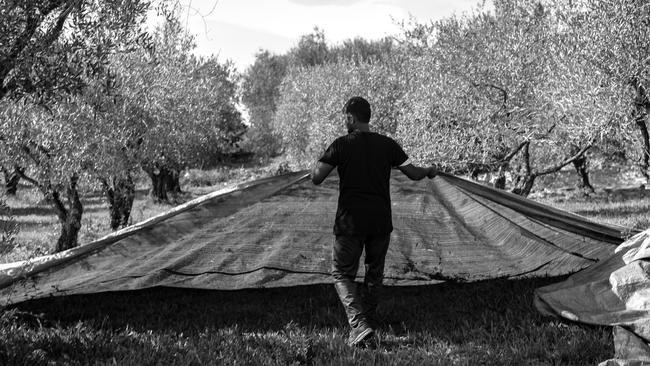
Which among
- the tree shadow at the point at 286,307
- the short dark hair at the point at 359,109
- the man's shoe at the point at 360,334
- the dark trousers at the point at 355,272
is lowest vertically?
the tree shadow at the point at 286,307

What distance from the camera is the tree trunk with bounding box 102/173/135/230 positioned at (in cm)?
1794

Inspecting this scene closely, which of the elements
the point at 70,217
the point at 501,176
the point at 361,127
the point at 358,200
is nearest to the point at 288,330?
the point at 358,200

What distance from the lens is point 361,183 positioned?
702 cm

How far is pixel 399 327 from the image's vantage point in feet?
25.6

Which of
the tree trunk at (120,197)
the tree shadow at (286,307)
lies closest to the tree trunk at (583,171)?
the tree trunk at (120,197)

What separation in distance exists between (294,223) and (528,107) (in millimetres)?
12772

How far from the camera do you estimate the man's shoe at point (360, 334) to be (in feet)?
22.6

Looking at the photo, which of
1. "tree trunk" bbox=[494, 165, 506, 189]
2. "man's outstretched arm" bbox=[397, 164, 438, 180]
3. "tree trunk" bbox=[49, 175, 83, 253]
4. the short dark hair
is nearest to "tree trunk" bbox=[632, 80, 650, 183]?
"tree trunk" bbox=[494, 165, 506, 189]

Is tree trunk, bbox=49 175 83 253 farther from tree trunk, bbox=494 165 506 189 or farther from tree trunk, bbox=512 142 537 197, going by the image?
tree trunk, bbox=512 142 537 197

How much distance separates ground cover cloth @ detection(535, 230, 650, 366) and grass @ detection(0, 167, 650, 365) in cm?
16

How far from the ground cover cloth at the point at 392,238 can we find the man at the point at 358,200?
7.67 ft

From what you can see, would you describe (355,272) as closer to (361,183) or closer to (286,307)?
(361,183)

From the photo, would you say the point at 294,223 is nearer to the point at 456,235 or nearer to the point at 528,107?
the point at 456,235

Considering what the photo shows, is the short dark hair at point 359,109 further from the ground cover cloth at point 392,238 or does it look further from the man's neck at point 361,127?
the ground cover cloth at point 392,238
